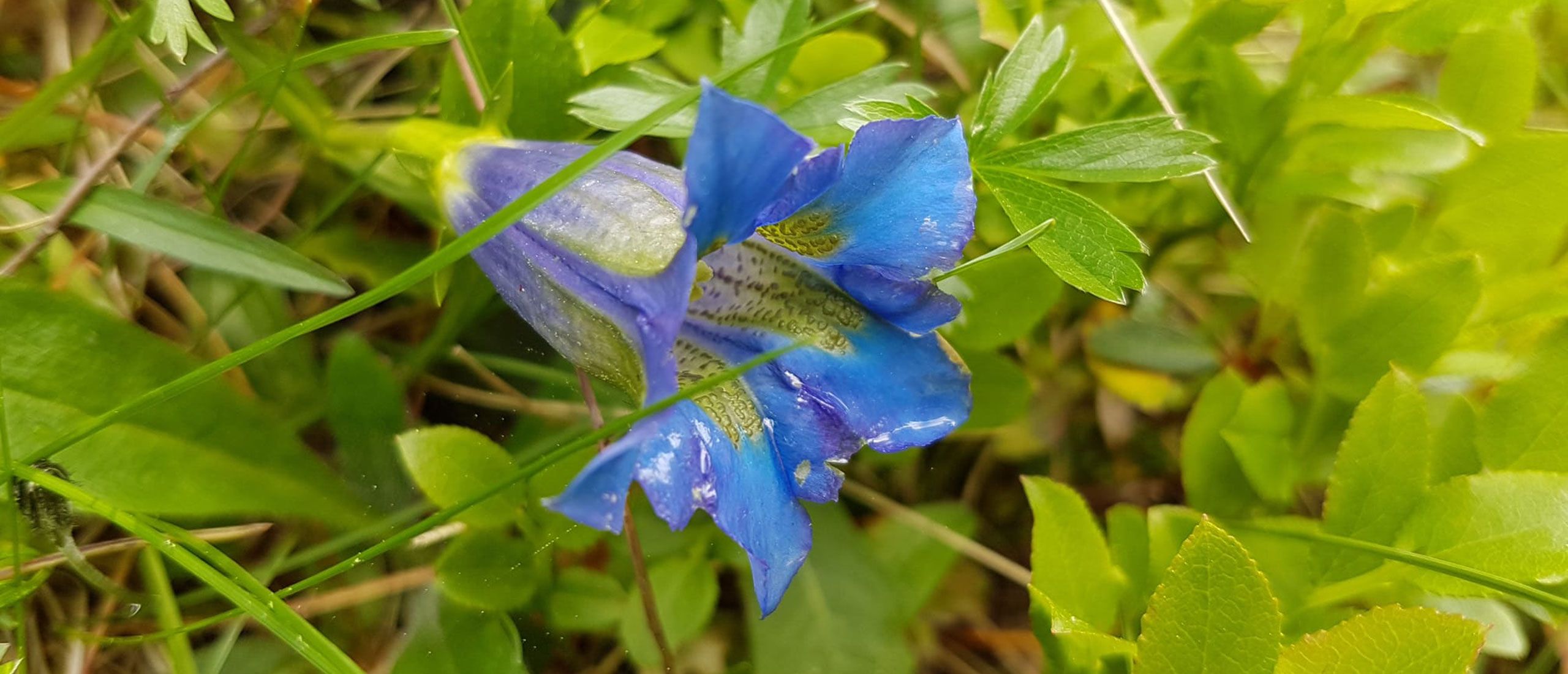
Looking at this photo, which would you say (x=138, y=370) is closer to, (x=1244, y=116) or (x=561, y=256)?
(x=561, y=256)

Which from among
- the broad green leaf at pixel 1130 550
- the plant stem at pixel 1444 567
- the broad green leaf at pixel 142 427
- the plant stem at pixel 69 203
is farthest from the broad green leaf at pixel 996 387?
the plant stem at pixel 69 203

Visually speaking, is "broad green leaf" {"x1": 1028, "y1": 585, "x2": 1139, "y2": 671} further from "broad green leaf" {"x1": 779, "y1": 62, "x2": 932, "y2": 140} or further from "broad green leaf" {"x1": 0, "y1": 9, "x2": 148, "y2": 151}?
"broad green leaf" {"x1": 0, "y1": 9, "x2": 148, "y2": 151}

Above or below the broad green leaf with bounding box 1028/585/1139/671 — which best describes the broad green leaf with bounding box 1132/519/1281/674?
above

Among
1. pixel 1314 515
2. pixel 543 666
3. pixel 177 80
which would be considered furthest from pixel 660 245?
pixel 1314 515

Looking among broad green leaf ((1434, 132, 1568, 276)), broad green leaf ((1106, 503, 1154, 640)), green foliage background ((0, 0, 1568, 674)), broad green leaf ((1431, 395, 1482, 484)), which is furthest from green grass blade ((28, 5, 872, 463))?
broad green leaf ((1434, 132, 1568, 276))

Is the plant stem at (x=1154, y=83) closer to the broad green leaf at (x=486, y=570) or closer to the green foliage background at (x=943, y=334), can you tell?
the green foliage background at (x=943, y=334)

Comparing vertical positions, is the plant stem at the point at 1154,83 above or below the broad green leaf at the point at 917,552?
above

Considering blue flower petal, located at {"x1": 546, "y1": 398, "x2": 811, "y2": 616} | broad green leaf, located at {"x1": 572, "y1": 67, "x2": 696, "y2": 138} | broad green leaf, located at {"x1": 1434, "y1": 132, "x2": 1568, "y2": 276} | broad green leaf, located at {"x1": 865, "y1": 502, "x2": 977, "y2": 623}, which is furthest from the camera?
broad green leaf, located at {"x1": 865, "y1": 502, "x2": 977, "y2": 623}
